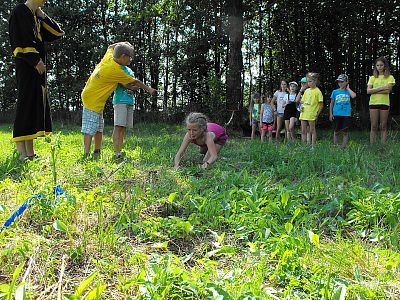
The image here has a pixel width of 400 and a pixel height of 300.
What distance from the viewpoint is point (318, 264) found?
161 centimetres

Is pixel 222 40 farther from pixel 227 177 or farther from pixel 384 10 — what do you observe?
pixel 227 177

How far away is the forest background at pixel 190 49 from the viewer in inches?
616

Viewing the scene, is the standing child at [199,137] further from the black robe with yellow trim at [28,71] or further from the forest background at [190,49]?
the forest background at [190,49]

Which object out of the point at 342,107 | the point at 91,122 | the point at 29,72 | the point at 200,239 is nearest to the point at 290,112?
the point at 342,107

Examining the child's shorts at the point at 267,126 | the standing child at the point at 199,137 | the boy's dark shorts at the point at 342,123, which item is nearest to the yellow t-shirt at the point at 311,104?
the boy's dark shorts at the point at 342,123

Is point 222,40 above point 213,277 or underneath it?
above

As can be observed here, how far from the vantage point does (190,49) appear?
15.9 m

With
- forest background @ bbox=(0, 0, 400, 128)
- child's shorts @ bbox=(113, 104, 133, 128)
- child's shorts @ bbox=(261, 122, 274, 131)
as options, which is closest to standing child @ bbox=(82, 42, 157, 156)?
child's shorts @ bbox=(113, 104, 133, 128)

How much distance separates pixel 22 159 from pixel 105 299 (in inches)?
122

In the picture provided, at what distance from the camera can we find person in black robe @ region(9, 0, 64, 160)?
3.93 meters

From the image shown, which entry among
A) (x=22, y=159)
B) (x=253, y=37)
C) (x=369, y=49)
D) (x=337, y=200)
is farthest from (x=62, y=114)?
(x=337, y=200)

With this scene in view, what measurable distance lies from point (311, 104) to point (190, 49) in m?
9.67

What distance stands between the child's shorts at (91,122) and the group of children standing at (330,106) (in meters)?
4.03

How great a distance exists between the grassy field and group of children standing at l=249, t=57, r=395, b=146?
3669mm
